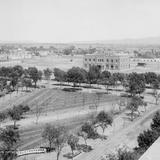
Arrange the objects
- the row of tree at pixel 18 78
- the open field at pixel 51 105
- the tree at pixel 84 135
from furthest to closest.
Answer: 1. the row of tree at pixel 18 78
2. the open field at pixel 51 105
3. the tree at pixel 84 135

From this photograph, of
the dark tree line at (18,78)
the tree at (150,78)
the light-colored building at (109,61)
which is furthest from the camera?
the light-colored building at (109,61)

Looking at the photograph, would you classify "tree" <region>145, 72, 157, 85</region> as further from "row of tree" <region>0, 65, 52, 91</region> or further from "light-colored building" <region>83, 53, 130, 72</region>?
"row of tree" <region>0, 65, 52, 91</region>

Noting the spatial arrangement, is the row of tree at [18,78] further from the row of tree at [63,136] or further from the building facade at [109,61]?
the row of tree at [63,136]

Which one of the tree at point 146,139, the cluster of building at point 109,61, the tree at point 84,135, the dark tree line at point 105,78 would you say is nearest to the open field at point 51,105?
the tree at point 84,135

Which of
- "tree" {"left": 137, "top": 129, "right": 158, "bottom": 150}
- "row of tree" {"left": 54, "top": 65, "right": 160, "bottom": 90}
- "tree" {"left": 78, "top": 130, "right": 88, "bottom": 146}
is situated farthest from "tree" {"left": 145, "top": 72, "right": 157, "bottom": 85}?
"tree" {"left": 137, "top": 129, "right": 158, "bottom": 150}

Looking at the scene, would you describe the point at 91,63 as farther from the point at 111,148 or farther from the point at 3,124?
the point at 111,148

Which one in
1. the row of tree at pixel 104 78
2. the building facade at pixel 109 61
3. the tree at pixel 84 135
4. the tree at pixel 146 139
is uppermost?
the building facade at pixel 109 61

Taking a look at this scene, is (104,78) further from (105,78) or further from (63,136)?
(63,136)

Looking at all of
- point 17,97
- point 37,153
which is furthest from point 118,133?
point 17,97
